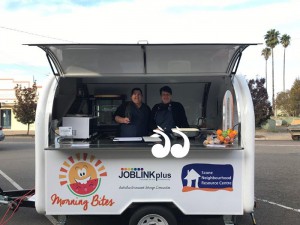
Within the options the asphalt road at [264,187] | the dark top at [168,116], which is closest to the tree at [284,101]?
the asphalt road at [264,187]

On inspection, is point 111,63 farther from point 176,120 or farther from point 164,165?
point 176,120

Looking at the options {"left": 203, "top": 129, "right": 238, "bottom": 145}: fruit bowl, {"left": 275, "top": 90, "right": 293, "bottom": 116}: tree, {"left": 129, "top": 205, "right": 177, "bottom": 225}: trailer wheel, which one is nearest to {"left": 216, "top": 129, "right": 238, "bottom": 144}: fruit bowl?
{"left": 203, "top": 129, "right": 238, "bottom": 145}: fruit bowl

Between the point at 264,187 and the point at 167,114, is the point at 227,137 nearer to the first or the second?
the point at 167,114

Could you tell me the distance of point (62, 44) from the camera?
13.2 feet

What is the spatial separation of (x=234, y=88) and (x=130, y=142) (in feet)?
4.49

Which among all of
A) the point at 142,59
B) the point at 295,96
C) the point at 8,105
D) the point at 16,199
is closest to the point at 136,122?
the point at 142,59

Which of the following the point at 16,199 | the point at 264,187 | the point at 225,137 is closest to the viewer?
the point at 225,137

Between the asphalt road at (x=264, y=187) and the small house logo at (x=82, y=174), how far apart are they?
1.25 m

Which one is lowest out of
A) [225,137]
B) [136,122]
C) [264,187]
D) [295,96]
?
[264,187]

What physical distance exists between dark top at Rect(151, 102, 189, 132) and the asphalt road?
1.41m

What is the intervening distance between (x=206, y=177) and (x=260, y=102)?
24.0m

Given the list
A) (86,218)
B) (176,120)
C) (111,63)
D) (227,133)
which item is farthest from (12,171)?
(227,133)

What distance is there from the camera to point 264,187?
8.09 meters

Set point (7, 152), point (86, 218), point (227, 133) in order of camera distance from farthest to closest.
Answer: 1. point (7, 152)
2. point (86, 218)
3. point (227, 133)
